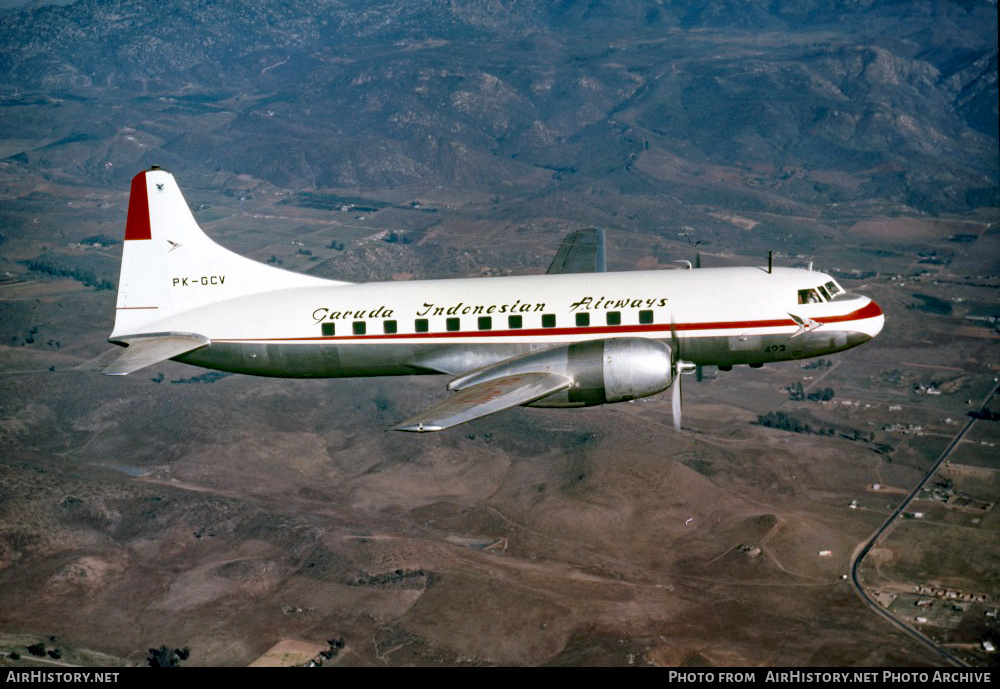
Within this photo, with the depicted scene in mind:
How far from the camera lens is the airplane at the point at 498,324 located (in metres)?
40.6

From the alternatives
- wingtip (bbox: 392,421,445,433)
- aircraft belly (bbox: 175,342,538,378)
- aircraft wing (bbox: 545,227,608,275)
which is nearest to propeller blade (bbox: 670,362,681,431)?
aircraft belly (bbox: 175,342,538,378)

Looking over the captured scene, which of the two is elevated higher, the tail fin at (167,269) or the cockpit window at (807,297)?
the tail fin at (167,269)

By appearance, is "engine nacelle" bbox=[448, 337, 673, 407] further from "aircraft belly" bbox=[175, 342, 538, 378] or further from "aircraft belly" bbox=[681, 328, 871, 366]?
"aircraft belly" bbox=[681, 328, 871, 366]

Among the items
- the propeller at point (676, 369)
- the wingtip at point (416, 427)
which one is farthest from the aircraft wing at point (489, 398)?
the propeller at point (676, 369)

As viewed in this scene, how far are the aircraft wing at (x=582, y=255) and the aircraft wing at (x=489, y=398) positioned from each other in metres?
13.6

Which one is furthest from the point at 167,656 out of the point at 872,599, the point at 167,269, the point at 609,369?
the point at 872,599

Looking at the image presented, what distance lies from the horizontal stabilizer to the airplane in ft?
0.30

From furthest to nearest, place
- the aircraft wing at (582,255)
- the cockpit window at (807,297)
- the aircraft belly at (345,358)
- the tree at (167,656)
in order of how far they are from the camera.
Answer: the tree at (167,656)
the aircraft wing at (582,255)
the aircraft belly at (345,358)
the cockpit window at (807,297)

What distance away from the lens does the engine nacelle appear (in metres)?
39.3

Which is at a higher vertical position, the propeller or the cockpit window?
the cockpit window

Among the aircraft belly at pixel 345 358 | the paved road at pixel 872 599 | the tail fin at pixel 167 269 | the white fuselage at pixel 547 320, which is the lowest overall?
Answer: the paved road at pixel 872 599

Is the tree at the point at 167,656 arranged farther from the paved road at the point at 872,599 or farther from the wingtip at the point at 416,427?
the paved road at the point at 872,599

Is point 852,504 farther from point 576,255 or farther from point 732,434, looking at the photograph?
point 576,255

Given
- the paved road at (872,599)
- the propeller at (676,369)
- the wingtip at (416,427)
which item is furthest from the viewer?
the paved road at (872,599)
